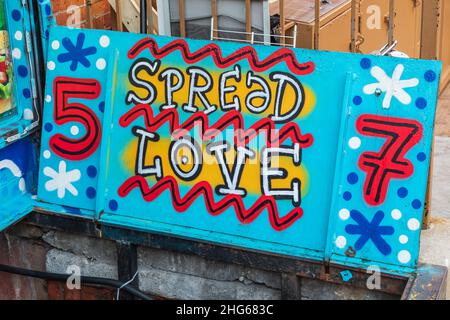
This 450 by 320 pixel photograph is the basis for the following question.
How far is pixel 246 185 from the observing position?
13.6ft

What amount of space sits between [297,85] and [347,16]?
1821 mm

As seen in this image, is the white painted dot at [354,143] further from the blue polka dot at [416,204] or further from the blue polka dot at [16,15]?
the blue polka dot at [16,15]

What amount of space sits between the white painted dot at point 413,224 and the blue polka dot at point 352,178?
0.33m

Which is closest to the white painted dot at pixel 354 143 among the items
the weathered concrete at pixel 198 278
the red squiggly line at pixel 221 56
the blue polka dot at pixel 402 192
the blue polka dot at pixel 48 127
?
the blue polka dot at pixel 402 192

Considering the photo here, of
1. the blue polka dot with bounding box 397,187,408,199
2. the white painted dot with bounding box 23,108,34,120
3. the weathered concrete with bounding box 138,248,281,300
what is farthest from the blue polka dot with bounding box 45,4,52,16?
the blue polka dot with bounding box 397,187,408,199

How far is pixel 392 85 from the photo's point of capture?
12.4ft

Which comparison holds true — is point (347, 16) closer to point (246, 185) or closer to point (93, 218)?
point (246, 185)

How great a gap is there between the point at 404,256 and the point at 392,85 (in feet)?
2.79

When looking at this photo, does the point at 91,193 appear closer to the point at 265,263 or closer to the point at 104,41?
the point at 104,41

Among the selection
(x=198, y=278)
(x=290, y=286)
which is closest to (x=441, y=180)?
(x=290, y=286)

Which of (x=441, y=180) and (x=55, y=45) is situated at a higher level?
(x=55, y=45)

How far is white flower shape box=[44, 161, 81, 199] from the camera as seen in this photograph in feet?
15.2

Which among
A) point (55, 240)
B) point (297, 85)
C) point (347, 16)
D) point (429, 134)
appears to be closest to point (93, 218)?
point (55, 240)

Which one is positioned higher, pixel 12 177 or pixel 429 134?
pixel 429 134
